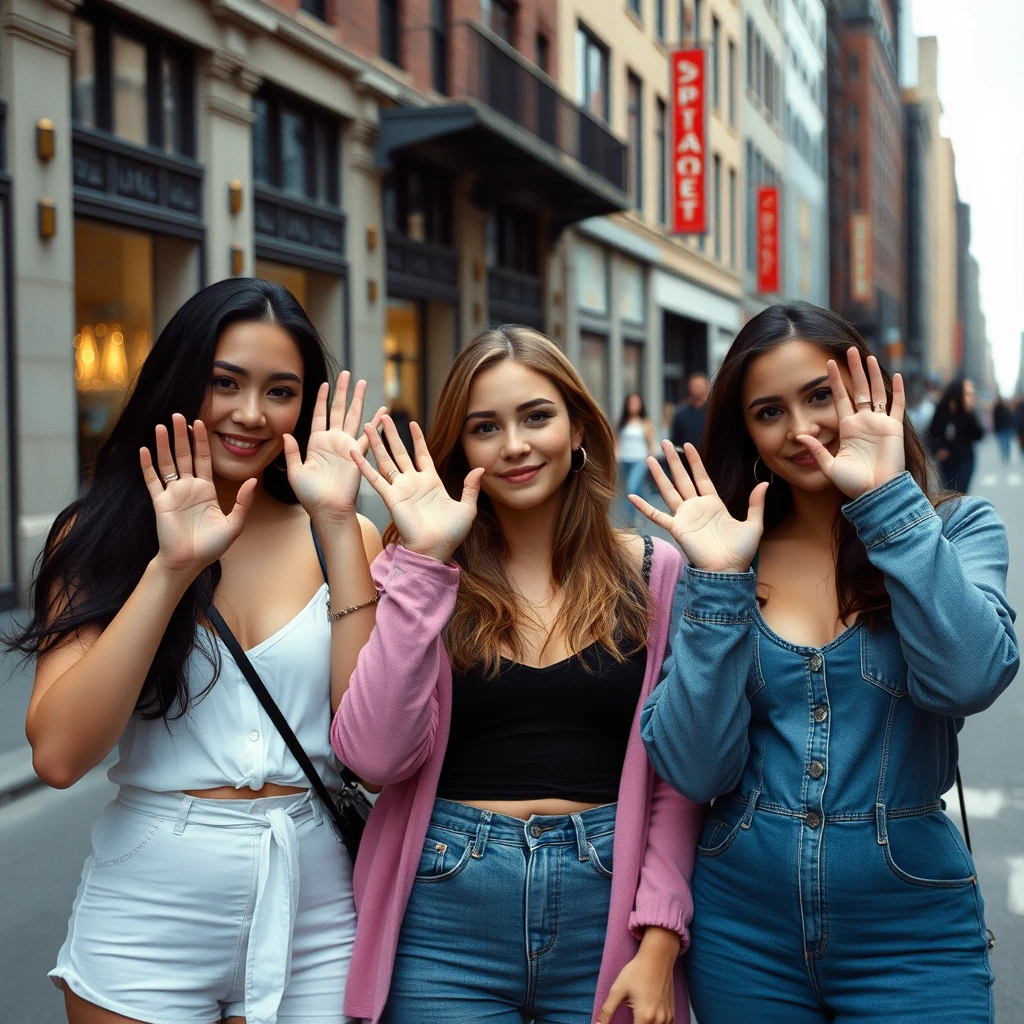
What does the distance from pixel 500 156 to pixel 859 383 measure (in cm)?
1757

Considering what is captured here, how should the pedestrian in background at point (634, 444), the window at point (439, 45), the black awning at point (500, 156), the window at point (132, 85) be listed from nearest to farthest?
the window at point (132, 85) < the black awning at point (500, 156) < the window at point (439, 45) < the pedestrian in background at point (634, 444)

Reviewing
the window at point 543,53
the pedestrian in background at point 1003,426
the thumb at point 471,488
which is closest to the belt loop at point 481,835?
the thumb at point 471,488

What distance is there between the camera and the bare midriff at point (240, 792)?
234 centimetres

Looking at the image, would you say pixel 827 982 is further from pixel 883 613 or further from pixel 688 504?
pixel 688 504

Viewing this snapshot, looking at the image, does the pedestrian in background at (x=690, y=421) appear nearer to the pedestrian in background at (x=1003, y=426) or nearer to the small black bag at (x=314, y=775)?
the small black bag at (x=314, y=775)

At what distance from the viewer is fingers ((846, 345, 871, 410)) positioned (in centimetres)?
231

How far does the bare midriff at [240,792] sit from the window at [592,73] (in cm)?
2408

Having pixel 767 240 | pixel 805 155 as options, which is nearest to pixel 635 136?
pixel 767 240

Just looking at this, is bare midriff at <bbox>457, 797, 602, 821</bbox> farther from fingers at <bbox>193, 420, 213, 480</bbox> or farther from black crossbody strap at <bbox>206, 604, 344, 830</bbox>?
fingers at <bbox>193, 420, 213, 480</bbox>

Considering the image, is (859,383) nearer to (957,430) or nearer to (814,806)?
(814,806)

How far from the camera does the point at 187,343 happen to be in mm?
2408

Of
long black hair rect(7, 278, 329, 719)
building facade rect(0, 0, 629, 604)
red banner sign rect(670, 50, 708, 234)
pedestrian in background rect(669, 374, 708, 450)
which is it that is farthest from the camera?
red banner sign rect(670, 50, 708, 234)

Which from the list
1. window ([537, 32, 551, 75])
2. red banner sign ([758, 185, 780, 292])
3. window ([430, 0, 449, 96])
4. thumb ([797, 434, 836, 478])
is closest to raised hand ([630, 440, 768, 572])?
thumb ([797, 434, 836, 478])

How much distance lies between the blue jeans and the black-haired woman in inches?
6.7
